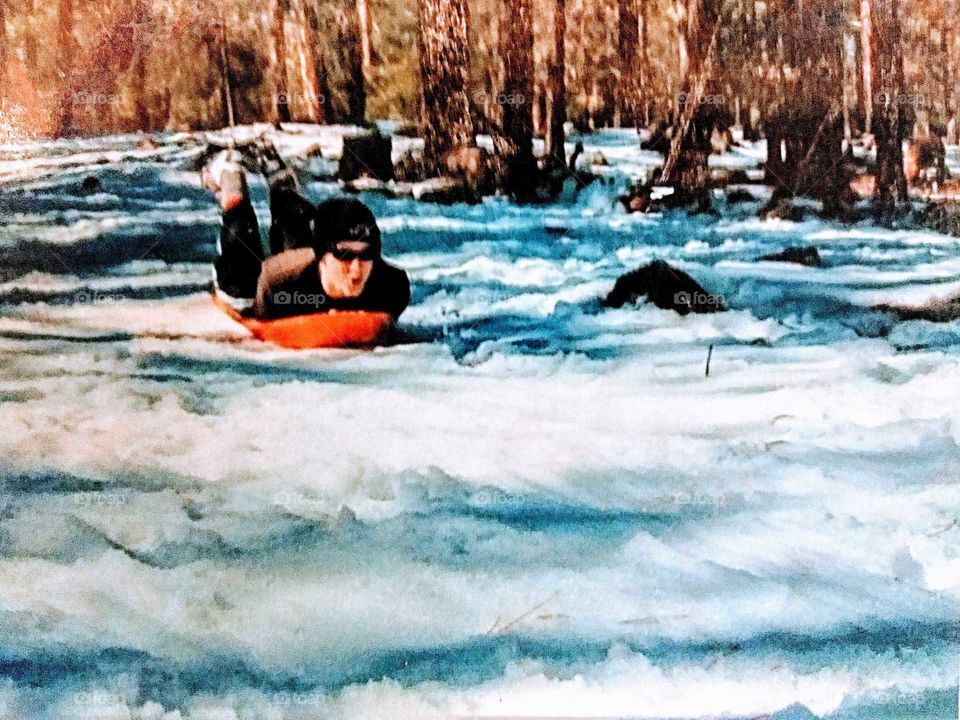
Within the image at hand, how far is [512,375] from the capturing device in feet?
11.4

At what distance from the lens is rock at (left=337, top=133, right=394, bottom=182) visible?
3547 mm

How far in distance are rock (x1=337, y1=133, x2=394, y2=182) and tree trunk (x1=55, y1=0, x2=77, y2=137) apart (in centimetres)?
111

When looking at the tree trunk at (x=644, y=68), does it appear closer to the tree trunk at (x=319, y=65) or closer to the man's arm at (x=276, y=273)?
the tree trunk at (x=319, y=65)

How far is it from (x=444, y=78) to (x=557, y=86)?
0.45m

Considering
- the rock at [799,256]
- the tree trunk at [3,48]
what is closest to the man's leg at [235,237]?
the tree trunk at [3,48]

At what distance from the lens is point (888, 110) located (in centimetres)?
368

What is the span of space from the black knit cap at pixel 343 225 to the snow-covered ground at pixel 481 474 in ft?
0.20

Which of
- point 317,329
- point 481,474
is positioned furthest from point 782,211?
point 317,329

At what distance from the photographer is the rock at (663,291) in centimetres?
354

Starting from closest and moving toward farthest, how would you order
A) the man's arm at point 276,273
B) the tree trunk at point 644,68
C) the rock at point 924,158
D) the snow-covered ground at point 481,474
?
1. the snow-covered ground at point 481,474
2. the man's arm at point 276,273
3. the tree trunk at point 644,68
4. the rock at point 924,158

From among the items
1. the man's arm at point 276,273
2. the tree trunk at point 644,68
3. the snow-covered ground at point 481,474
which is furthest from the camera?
the tree trunk at point 644,68

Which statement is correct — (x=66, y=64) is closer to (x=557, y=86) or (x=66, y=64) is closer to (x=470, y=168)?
(x=470, y=168)

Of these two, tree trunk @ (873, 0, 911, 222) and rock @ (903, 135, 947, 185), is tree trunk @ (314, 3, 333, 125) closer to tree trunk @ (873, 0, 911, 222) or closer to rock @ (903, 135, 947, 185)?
tree trunk @ (873, 0, 911, 222)

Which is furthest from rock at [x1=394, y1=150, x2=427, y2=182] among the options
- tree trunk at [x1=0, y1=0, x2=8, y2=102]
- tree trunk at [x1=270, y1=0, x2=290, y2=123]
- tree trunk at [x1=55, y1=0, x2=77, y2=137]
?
tree trunk at [x1=0, y1=0, x2=8, y2=102]
